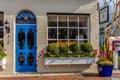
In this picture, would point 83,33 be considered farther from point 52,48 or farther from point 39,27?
point 39,27

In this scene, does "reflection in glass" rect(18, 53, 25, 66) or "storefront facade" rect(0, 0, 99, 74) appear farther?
"reflection in glass" rect(18, 53, 25, 66)

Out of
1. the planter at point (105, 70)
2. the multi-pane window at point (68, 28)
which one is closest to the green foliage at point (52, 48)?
the multi-pane window at point (68, 28)

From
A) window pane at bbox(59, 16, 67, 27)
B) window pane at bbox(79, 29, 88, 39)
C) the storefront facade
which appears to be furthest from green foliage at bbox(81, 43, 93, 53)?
window pane at bbox(59, 16, 67, 27)

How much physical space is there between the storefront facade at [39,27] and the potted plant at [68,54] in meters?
0.48

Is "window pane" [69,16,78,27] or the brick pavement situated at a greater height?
"window pane" [69,16,78,27]

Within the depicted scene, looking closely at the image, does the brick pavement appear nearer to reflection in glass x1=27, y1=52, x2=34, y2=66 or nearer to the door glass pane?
reflection in glass x1=27, y1=52, x2=34, y2=66

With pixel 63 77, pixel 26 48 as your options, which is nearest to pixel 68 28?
pixel 26 48

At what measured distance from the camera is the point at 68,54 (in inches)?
490

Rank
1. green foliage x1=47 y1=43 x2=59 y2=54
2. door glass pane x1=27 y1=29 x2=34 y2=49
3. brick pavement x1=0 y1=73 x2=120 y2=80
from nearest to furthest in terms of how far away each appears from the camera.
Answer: brick pavement x1=0 y1=73 x2=120 y2=80 < green foliage x1=47 y1=43 x2=59 y2=54 < door glass pane x1=27 y1=29 x2=34 y2=49

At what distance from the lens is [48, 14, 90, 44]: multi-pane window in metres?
12.9

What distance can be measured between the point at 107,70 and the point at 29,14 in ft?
16.0

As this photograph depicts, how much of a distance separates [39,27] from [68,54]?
204cm

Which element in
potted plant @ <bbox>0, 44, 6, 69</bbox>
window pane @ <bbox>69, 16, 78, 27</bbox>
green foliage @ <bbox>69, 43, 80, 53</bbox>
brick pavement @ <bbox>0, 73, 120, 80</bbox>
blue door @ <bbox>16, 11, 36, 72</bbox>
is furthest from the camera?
window pane @ <bbox>69, 16, 78, 27</bbox>

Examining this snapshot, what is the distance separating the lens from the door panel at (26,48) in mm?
12688
